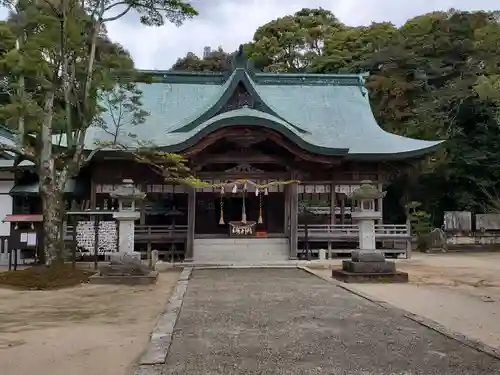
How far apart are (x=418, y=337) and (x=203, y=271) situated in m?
9.78

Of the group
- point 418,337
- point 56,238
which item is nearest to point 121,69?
point 56,238

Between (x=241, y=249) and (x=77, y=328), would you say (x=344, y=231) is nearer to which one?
(x=241, y=249)

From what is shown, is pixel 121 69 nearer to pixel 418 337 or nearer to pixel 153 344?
pixel 153 344

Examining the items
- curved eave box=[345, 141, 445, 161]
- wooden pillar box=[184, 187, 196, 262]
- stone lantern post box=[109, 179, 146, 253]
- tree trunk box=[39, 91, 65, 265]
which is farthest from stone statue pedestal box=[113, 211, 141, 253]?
curved eave box=[345, 141, 445, 161]

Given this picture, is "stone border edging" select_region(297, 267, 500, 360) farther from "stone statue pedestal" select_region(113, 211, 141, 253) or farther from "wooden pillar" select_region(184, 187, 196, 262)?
"wooden pillar" select_region(184, 187, 196, 262)

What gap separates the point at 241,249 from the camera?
1836 centimetres

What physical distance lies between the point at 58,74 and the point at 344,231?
11192 millimetres


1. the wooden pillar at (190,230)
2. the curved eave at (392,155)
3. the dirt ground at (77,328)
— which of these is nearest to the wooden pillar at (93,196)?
the wooden pillar at (190,230)

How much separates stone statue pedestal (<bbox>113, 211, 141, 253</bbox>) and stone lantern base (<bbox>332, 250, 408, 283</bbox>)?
17.2 ft

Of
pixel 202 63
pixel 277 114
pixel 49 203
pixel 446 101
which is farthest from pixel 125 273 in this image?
pixel 202 63

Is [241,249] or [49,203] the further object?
[241,249]

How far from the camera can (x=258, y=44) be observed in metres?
44.3

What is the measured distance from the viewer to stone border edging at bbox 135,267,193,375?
15.7 feet

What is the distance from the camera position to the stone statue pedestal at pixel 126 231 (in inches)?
499
